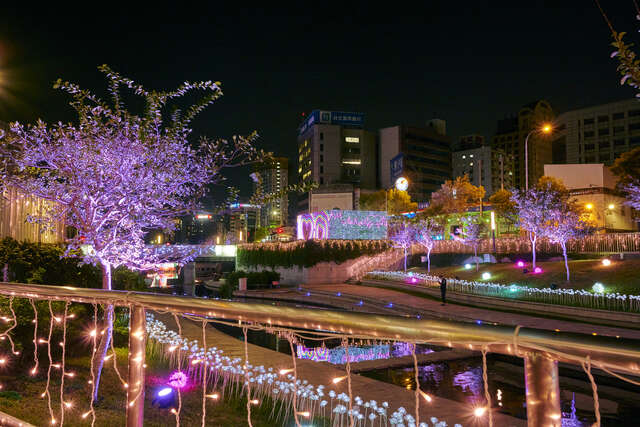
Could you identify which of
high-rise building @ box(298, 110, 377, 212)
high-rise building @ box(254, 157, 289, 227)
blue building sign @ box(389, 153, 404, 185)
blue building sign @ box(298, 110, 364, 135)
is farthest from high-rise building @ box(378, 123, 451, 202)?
blue building sign @ box(389, 153, 404, 185)

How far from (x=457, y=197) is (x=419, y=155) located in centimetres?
5204

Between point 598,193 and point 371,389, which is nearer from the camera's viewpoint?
point 371,389

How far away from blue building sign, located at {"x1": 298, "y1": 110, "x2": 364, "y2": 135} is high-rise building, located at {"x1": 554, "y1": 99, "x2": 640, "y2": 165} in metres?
47.1

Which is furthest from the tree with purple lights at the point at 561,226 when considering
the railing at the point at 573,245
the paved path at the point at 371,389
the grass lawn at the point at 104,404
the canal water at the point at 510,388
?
the grass lawn at the point at 104,404

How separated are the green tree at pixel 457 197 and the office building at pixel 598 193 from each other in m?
11.6

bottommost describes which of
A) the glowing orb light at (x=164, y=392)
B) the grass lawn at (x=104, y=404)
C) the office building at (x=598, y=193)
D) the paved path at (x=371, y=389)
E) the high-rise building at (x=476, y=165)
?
the paved path at (x=371, y=389)

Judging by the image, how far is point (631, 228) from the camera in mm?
51812

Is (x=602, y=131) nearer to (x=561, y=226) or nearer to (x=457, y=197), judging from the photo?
(x=457, y=197)

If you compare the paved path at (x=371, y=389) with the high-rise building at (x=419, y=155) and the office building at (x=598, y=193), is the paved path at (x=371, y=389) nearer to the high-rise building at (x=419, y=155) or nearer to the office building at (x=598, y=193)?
the office building at (x=598, y=193)

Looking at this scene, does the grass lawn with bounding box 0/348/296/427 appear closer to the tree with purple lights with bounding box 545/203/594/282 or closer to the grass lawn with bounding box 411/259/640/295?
the grass lawn with bounding box 411/259/640/295

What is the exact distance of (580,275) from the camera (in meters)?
24.2

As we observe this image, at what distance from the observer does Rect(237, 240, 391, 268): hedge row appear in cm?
4612

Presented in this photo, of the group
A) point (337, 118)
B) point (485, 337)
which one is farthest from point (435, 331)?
point (337, 118)

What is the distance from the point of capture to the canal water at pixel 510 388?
863 cm
